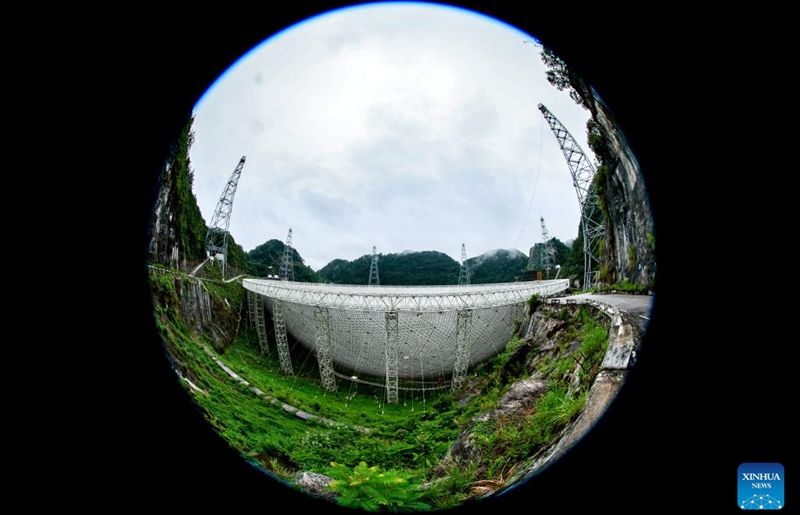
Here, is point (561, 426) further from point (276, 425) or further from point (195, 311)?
point (195, 311)

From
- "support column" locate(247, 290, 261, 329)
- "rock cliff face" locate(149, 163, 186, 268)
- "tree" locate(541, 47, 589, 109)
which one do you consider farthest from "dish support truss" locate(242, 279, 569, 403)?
"tree" locate(541, 47, 589, 109)

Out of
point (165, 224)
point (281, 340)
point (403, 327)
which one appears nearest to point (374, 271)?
point (403, 327)

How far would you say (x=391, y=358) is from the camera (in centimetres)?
1478

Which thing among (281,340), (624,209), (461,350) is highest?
(624,209)

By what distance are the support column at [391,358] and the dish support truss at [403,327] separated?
48 mm

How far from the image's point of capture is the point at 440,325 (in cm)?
1731

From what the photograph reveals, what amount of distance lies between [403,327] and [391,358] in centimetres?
242

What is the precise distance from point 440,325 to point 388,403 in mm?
5822

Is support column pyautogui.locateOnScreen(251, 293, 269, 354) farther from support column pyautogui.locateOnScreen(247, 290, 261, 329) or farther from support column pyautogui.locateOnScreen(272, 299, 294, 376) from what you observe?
support column pyautogui.locateOnScreen(272, 299, 294, 376)

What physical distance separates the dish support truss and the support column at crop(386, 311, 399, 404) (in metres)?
0.05

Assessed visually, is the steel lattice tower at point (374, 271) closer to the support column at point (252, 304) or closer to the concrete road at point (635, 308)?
the support column at point (252, 304)

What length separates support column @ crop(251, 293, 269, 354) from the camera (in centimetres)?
660

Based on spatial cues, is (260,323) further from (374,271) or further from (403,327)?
(374,271)

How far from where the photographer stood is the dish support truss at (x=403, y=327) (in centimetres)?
1351
